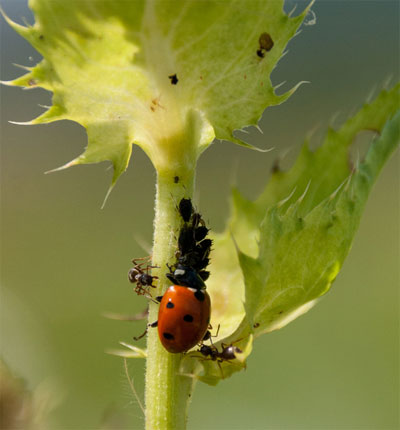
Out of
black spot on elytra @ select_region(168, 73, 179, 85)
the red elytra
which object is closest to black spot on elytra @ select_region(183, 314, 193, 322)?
the red elytra

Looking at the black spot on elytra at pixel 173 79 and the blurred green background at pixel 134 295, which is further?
the blurred green background at pixel 134 295

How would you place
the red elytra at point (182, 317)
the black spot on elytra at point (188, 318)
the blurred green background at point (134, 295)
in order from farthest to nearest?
the blurred green background at point (134, 295) < the black spot on elytra at point (188, 318) < the red elytra at point (182, 317)

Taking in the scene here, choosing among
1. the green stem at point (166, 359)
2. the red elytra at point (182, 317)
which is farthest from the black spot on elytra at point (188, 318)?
the green stem at point (166, 359)

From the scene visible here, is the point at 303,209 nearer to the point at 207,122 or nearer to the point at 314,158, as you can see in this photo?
the point at 314,158

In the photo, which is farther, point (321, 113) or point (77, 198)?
point (321, 113)

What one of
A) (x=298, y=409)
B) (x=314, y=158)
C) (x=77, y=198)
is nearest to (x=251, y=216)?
(x=314, y=158)

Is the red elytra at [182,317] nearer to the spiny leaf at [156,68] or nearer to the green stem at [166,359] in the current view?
the green stem at [166,359]
